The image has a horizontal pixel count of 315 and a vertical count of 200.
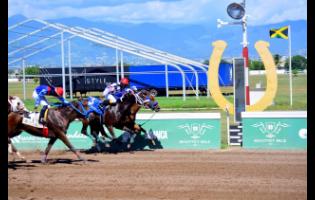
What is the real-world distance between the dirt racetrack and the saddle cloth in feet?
3.26

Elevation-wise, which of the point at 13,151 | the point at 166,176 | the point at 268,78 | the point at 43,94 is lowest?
the point at 166,176

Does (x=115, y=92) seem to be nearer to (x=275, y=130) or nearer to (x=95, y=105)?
(x=95, y=105)

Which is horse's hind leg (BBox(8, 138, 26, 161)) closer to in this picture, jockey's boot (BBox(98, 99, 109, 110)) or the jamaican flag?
jockey's boot (BBox(98, 99, 109, 110))

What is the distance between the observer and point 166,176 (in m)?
11.8

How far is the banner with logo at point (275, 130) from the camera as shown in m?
15.8

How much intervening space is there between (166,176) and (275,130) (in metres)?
5.27

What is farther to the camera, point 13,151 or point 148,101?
point 148,101

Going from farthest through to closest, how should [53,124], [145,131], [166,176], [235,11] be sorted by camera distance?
[235,11], [145,131], [53,124], [166,176]

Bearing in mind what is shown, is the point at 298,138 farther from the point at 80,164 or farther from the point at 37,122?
the point at 37,122

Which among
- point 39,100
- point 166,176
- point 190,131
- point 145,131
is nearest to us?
point 166,176

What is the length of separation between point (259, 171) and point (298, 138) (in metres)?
4.01

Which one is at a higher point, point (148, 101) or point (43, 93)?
point (43, 93)

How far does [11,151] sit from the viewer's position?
48.4 feet

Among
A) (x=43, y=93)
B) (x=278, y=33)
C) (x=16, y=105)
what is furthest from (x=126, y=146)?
(x=278, y=33)
